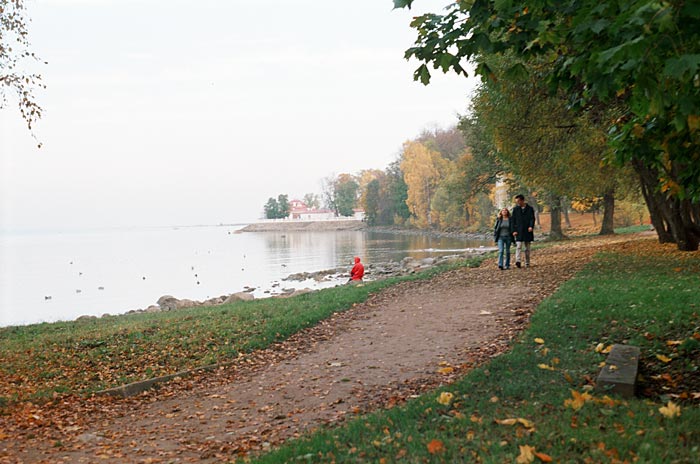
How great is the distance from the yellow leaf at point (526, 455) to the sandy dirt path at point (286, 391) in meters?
2.66

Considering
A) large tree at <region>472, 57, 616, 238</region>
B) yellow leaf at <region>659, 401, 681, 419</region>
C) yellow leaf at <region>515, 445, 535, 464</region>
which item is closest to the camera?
yellow leaf at <region>515, 445, 535, 464</region>

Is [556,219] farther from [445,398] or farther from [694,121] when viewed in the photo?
[694,121]

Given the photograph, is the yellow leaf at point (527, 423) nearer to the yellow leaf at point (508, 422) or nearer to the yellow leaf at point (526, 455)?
the yellow leaf at point (508, 422)

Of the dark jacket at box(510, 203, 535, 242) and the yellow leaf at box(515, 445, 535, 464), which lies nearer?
the yellow leaf at box(515, 445, 535, 464)

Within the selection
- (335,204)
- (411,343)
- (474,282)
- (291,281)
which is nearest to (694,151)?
(411,343)

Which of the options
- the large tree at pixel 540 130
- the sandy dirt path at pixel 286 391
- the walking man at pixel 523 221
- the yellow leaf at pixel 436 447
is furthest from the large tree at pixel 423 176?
the yellow leaf at pixel 436 447

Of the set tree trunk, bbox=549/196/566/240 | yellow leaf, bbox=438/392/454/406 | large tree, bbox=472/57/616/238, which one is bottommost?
yellow leaf, bbox=438/392/454/406

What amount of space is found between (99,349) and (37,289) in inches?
1357

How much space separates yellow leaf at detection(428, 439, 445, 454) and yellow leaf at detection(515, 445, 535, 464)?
2.11 ft

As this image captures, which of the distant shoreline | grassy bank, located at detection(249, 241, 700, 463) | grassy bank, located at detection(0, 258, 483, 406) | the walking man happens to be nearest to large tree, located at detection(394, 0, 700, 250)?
grassy bank, located at detection(249, 241, 700, 463)

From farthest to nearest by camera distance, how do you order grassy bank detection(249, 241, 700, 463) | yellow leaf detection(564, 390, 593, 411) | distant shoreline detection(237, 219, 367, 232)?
distant shoreline detection(237, 219, 367, 232) < yellow leaf detection(564, 390, 593, 411) < grassy bank detection(249, 241, 700, 463)

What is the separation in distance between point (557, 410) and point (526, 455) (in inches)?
48.4

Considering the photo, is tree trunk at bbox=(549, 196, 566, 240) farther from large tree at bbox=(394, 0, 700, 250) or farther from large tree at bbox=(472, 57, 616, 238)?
large tree at bbox=(394, 0, 700, 250)

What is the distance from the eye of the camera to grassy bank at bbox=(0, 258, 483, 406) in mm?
9234
